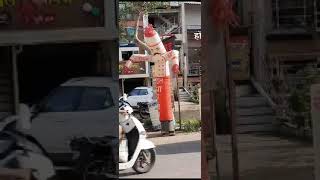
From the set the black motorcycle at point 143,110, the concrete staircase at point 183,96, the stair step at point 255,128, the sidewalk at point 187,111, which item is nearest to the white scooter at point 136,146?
the concrete staircase at point 183,96

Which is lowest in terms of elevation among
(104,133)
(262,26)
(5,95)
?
(104,133)

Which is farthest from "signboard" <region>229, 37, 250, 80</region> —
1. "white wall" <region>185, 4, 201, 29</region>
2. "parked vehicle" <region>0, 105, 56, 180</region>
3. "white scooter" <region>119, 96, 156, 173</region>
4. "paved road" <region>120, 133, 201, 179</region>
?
"white scooter" <region>119, 96, 156, 173</region>

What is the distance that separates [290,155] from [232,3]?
0.75m

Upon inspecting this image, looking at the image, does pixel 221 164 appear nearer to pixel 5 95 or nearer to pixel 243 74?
pixel 243 74

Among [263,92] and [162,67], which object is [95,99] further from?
[162,67]

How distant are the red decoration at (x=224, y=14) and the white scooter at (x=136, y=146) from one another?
3864 millimetres

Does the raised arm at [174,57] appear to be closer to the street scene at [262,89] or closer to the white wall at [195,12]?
the white wall at [195,12]

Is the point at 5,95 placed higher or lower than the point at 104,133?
higher

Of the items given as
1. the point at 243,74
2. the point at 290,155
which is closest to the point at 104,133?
the point at 243,74

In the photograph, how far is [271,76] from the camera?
2.72 m

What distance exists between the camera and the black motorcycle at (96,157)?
108 inches

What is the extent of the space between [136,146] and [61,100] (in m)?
4.24

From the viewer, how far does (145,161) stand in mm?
7023

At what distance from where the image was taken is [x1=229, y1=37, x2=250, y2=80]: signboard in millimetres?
2746
